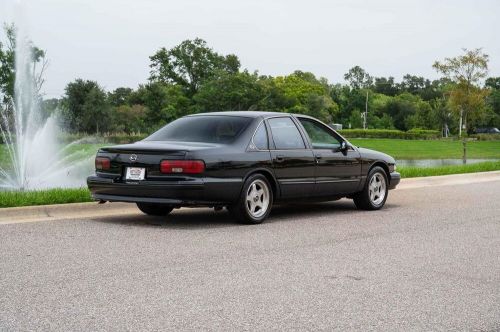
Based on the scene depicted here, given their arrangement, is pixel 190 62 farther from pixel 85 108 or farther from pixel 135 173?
pixel 135 173

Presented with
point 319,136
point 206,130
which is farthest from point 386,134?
point 206,130

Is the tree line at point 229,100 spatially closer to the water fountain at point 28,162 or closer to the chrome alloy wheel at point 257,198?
A: the water fountain at point 28,162

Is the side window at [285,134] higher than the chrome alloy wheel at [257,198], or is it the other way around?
the side window at [285,134]

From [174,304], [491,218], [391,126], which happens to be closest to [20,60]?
[491,218]

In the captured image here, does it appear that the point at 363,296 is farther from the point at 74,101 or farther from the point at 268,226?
the point at 74,101

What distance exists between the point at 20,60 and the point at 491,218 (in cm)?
1527

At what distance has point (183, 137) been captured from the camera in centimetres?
1025

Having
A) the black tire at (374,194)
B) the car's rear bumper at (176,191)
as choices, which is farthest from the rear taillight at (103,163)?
the black tire at (374,194)

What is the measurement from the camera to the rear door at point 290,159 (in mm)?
10312

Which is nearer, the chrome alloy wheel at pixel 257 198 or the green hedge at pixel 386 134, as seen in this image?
the chrome alloy wheel at pixel 257 198

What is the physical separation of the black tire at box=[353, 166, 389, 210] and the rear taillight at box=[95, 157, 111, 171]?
13.5ft

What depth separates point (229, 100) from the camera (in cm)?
8531

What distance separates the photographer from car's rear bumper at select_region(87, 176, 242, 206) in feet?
30.1

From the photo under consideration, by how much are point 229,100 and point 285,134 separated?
246ft
